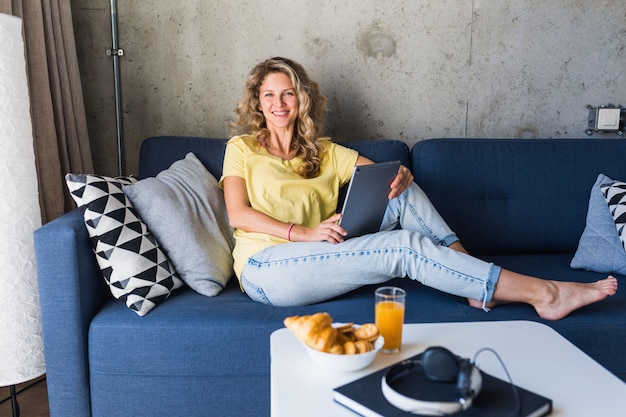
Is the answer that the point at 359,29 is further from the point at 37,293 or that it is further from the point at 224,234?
the point at 37,293

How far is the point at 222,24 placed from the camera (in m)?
2.59

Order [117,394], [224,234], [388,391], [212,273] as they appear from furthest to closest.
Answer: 1. [224,234]
2. [212,273]
3. [117,394]
4. [388,391]

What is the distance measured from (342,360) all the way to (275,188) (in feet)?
3.36

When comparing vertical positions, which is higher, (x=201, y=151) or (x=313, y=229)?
(x=201, y=151)

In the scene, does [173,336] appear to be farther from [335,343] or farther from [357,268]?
[335,343]

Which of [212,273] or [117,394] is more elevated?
[212,273]

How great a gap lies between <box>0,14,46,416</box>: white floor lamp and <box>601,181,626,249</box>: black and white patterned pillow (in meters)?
1.95

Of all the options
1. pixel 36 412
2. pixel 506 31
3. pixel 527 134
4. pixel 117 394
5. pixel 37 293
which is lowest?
pixel 36 412

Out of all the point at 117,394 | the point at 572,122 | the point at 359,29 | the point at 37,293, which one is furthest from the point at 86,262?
the point at 572,122

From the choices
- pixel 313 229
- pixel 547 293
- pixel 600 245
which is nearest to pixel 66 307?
pixel 313 229

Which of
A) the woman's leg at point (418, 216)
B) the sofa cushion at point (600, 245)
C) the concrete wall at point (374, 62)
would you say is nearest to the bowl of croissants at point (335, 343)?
the woman's leg at point (418, 216)

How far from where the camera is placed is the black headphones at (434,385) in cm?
96

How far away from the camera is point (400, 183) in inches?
77.9

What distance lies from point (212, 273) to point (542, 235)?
51.8 inches
